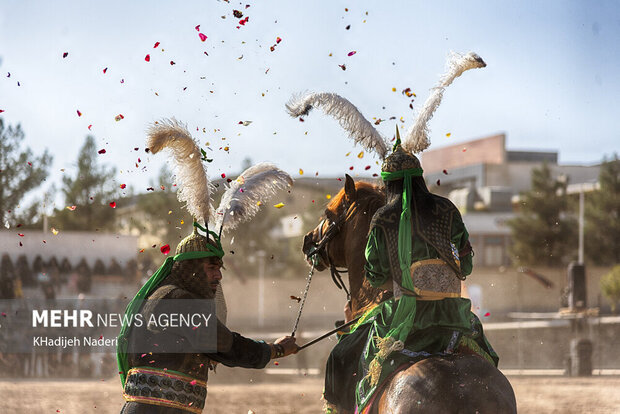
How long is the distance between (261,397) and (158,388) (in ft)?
32.6

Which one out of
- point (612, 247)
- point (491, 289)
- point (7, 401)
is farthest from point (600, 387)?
point (612, 247)

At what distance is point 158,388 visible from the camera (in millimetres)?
4418

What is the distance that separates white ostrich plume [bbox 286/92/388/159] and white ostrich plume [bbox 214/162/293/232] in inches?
17.9

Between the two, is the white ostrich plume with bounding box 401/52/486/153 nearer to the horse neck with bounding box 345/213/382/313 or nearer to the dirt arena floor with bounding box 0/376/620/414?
the horse neck with bounding box 345/213/382/313

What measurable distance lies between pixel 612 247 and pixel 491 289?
6.87m

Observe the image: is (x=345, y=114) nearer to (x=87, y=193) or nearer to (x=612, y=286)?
(x=87, y=193)

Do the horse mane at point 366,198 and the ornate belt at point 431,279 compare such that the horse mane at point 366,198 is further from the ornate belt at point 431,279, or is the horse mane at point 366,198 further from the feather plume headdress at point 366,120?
the ornate belt at point 431,279

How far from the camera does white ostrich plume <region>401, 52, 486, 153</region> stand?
16.6ft

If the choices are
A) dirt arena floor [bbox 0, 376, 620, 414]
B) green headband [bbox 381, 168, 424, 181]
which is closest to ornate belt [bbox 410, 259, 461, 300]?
green headband [bbox 381, 168, 424, 181]

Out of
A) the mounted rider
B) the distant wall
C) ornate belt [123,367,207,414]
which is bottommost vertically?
ornate belt [123,367,207,414]

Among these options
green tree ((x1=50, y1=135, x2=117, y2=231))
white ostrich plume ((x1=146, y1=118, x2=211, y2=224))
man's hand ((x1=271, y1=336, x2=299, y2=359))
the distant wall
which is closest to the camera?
man's hand ((x1=271, y1=336, x2=299, y2=359))

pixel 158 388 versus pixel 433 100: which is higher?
pixel 433 100

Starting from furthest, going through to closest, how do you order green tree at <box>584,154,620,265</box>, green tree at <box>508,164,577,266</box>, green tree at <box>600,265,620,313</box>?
green tree at <box>508,164,577,266</box>, green tree at <box>584,154,620,265</box>, green tree at <box>600,265,620,313</box>

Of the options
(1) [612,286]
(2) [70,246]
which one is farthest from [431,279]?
(1) [612,286]
